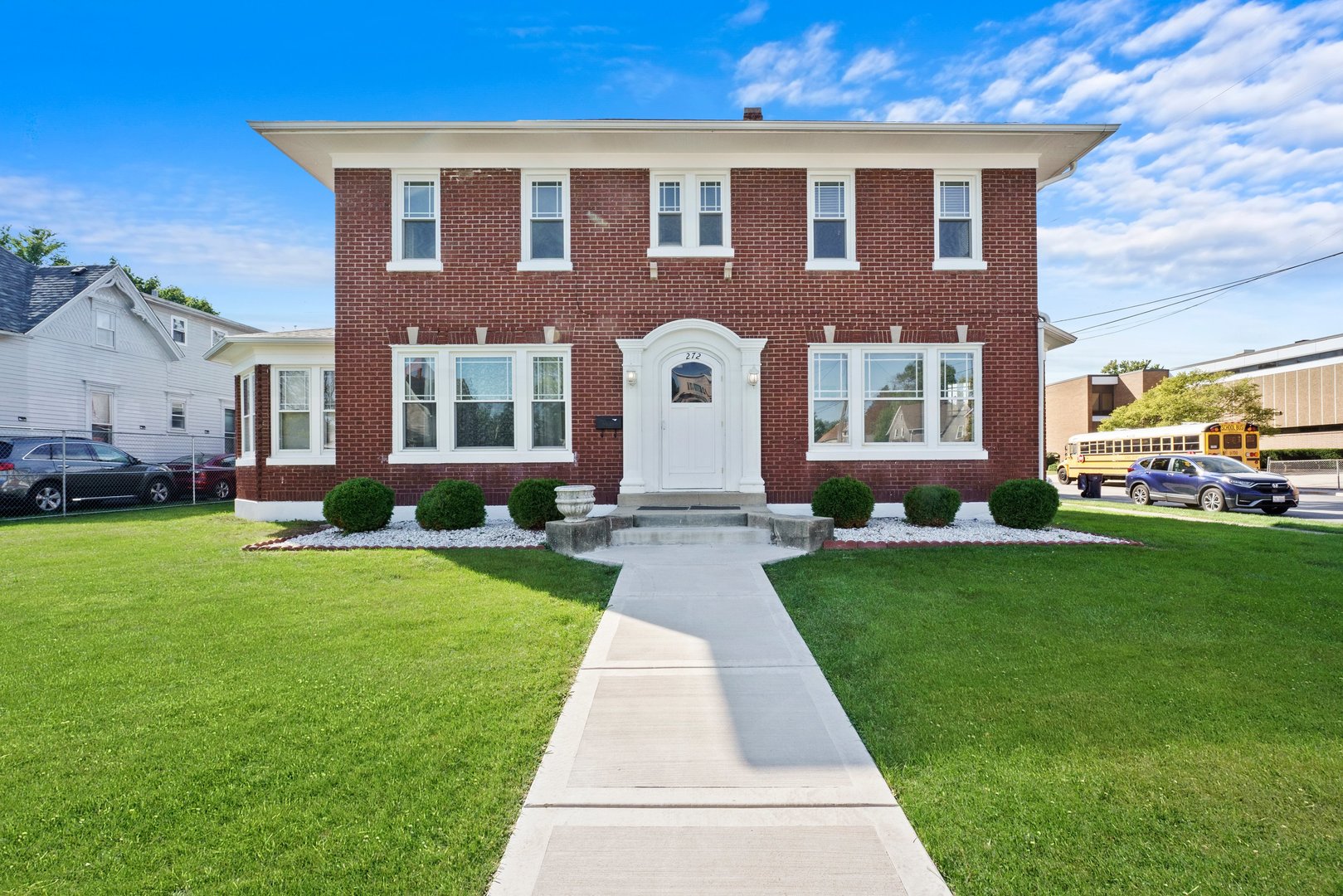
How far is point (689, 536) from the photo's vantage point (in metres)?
9.62

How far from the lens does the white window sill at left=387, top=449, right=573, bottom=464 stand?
37.9ft

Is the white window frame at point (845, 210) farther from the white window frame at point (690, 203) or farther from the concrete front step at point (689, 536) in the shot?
the concrete front step at point (689, 536)

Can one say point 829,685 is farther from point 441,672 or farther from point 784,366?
point 784,366

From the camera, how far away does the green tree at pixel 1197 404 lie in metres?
34.1

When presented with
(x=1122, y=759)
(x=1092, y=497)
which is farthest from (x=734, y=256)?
(x=1092, y=497)

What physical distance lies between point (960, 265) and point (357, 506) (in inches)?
421

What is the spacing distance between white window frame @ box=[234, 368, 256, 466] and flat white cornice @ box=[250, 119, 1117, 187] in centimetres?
432

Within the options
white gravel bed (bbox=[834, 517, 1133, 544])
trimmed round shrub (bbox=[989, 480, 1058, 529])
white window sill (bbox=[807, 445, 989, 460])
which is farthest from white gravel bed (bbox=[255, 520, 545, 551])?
trimmed round shrub (bbox=[989, 480, 1058, 529])

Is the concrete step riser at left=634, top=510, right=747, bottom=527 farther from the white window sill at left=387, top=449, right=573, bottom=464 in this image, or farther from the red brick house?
the white window sill at left=387, top=449, right=573, bottom=464

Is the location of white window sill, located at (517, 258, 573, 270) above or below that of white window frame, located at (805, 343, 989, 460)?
above

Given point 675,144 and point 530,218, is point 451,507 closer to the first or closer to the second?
point 530,218

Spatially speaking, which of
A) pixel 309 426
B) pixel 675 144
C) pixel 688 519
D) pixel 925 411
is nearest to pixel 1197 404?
pixel 925 411

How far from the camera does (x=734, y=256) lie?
11.5m

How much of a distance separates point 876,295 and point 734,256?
257cm
